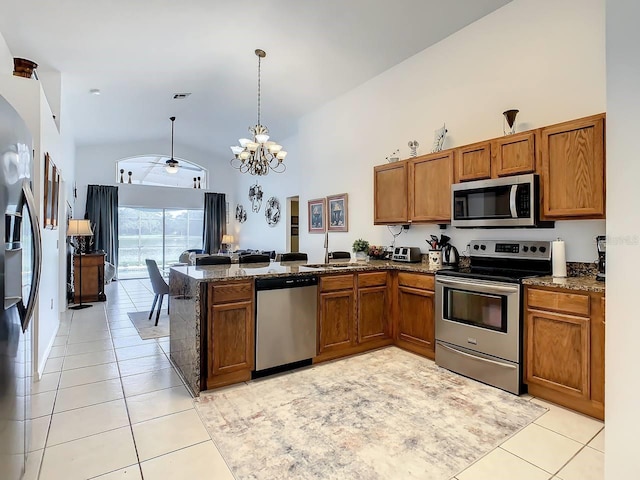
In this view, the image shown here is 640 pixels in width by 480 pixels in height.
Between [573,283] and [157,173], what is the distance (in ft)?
31.8

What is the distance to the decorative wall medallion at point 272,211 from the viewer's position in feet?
27.9

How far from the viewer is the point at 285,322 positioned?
10.0 feet

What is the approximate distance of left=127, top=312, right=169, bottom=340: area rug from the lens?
14.0ft

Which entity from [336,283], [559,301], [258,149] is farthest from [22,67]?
[559,301]

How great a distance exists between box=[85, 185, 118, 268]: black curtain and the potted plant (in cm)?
689

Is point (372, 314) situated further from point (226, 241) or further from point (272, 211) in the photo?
point (226, 241)

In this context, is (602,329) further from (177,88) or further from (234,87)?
(177,88)

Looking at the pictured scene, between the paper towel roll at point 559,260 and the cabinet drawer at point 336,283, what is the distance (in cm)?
174

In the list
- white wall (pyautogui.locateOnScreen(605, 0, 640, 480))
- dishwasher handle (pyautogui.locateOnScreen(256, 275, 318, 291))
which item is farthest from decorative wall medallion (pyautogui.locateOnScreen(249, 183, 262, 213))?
white wall (pyautogui.locateOnScreen(605, 0, 640, 480))

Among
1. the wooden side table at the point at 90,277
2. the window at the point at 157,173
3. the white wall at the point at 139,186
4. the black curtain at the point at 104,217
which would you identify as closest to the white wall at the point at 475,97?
the wooden side table at the point at 90,277

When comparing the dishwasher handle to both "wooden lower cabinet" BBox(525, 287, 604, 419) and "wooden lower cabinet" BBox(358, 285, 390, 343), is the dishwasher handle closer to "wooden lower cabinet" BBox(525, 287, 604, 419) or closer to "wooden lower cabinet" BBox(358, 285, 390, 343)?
"wooden lower cabinet" BBox(358, 285, 390, 343)

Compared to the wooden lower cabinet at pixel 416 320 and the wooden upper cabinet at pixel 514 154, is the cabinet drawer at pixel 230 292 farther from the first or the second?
the wooden upper cabinet at pixel 514 154

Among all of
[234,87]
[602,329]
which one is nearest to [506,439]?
[602,329]

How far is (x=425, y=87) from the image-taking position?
4.20 m
